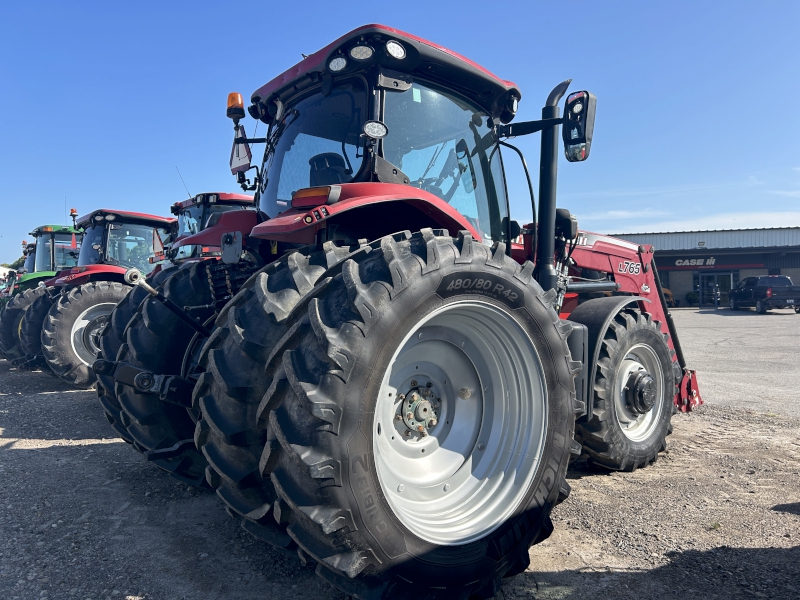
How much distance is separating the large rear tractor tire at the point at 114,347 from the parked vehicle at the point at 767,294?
2505 cm

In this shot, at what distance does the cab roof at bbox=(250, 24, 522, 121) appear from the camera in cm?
287

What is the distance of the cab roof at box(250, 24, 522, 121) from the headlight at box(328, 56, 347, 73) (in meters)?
0.02

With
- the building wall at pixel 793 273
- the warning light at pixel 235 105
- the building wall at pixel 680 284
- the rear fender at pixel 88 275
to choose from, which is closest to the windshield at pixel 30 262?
the rear fender at pixel 88 275

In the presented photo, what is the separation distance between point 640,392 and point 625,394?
12cm

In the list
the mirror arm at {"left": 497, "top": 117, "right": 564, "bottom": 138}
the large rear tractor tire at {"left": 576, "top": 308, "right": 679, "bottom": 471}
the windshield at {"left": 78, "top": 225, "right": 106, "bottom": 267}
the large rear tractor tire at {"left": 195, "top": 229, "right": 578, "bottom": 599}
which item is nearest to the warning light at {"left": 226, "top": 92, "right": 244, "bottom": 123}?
the mirror arm at {"left": 497, "top": 117, "right": 564, "bottom": 138}

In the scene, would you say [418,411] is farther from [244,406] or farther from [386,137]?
[386,137]

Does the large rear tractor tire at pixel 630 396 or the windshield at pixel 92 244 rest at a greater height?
the windshield at pixel 92 244

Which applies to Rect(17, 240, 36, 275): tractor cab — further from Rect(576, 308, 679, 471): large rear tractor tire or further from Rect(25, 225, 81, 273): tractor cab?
Rect(576, 308, 679, 471): large rear tractor tire

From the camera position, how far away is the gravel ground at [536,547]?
8.21ft

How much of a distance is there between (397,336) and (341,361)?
10.6 inches

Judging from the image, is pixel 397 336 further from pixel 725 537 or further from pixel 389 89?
pixel 725 537

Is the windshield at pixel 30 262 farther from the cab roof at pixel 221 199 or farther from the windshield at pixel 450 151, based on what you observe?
the windshield at pixel 450 151

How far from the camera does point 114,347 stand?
13.2ft

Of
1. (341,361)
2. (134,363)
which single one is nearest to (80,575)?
(134,363)
